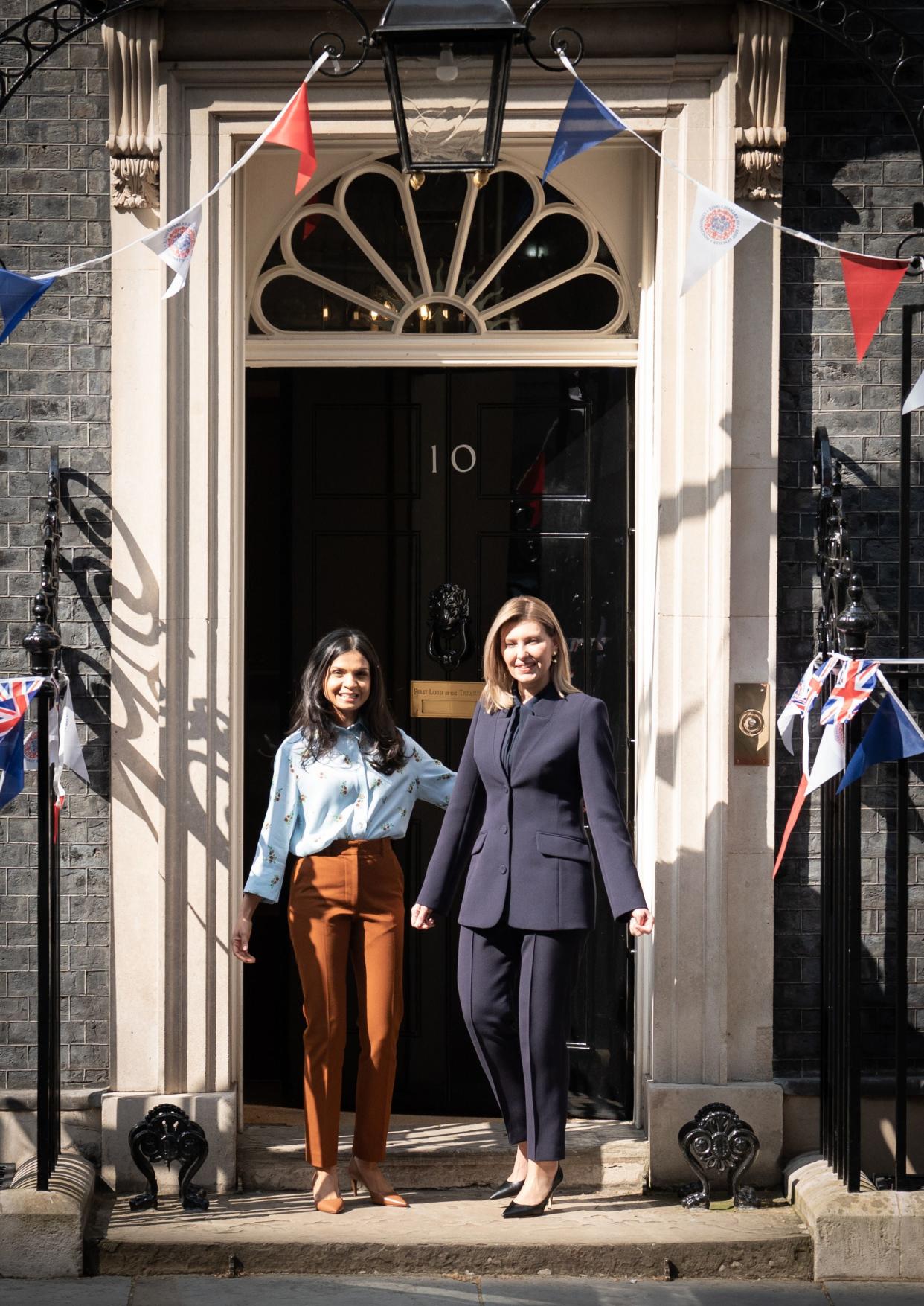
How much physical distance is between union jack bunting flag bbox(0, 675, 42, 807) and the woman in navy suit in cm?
130

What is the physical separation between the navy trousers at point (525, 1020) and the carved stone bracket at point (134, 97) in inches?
109

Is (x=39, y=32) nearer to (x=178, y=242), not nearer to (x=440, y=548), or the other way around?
(x=178, y=242)

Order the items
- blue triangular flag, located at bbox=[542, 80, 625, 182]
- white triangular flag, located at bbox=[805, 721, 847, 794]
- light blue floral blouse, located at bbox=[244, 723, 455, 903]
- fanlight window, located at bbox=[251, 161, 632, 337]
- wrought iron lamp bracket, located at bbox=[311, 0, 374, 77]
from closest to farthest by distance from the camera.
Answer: wrought iron lamp bracket, located at bbox=[311, 0, 374, 77]
blue triangular flag, located at bbox=[542, 80, 625, 182]
white triangular flag, located at bbox=[805, 721, 847, 794]
light blue floral blouse, located at bbox=[244, 723, 455, 903]
fanlight window, located at bbox=[251, 161, 632, 337]

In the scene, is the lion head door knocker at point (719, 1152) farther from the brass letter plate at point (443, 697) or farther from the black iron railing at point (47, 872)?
the black iron railing at point (47, 872)

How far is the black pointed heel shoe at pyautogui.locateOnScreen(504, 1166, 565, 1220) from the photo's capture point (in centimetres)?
518

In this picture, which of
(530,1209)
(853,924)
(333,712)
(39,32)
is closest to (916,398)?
(853,924)

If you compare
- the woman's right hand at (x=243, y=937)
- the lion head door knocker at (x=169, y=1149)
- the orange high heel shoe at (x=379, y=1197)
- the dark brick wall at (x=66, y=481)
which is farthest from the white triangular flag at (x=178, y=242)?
the orange high heel shoe at (x=379, y=1197)

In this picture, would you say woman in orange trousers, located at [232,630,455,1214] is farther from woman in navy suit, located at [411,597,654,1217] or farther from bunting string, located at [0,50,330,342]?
bunting string, located at [0,50,330,342]

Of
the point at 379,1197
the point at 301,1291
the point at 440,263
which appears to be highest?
the point at 440,263

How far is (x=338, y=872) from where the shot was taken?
525 cm

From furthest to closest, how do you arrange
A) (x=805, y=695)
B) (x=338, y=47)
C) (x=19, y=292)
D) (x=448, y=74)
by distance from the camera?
(x=338, y=47), (x=805, y=695), (x=19, y=292), (x=448, y=74)

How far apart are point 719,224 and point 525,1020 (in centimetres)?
249

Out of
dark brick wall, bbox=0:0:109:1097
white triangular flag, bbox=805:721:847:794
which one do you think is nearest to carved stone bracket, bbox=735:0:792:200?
white triangular flag, bbox=805:721:847:794

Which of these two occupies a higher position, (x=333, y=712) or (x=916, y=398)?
(x=916, y=398)
